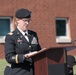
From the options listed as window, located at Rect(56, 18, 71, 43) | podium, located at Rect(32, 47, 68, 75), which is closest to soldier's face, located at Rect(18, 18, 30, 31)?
podium, located at Rect(32, 47, 68, 75)

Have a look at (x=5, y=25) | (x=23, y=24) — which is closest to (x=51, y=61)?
(x=23, y=24)

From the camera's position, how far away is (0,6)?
15867mm

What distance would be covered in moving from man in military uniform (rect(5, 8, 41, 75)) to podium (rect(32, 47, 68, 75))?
100mm

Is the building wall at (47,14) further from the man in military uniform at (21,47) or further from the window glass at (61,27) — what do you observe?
the man in military uniform at (21,47)

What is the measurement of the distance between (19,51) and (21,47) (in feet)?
0.16

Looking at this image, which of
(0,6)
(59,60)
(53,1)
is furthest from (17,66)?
(53,1)

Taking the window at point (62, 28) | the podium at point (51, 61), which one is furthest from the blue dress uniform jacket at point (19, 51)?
the window at point (62, 28)

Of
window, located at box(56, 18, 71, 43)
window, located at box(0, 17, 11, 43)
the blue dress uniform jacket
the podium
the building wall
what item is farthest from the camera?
window, located at box(56, 18, 71, 43)

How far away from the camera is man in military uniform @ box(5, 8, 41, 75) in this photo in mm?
3854

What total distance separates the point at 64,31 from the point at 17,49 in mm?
13853

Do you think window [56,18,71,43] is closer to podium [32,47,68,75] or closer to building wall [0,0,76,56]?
building wall [0,0,76,56]

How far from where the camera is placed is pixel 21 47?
12.9 ft

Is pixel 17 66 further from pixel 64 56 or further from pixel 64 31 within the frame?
pixel 64 31

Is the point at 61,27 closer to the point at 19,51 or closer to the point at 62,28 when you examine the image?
the point at 62,28
